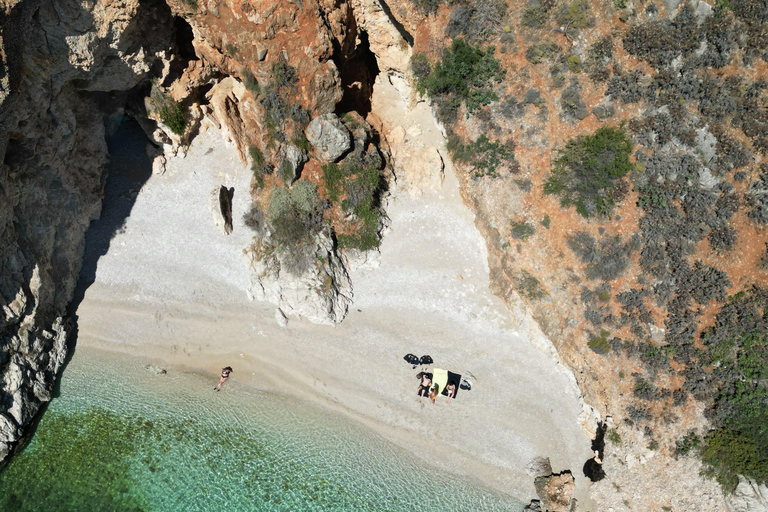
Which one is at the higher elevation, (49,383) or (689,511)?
(689,511)

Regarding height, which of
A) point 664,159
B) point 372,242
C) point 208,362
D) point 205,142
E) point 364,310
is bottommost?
point 208,362

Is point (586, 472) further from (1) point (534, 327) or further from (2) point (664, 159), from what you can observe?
(2) point (664, 159)

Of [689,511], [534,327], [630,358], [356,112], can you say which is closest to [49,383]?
[356,112]

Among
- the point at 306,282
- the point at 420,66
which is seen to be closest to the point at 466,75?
the point at 420,66

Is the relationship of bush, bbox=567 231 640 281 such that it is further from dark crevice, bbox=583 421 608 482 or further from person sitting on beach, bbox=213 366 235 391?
person sitting on beach, bbox=213 366 235 391

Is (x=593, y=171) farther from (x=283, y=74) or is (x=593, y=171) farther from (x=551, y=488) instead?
(x=283, y=74)
